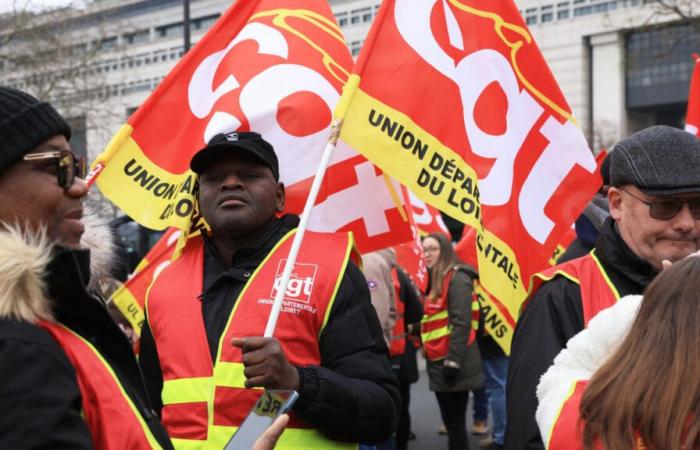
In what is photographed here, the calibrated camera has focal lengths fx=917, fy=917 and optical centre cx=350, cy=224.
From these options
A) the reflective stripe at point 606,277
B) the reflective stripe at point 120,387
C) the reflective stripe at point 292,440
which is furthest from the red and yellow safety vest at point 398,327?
the reflective stripe at point 120,387

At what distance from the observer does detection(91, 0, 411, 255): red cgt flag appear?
393 cm

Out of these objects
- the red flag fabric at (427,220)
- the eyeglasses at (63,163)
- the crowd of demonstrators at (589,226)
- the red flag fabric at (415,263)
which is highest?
the eyeglasses at (63,163)

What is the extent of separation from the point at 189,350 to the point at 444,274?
16.7 feet

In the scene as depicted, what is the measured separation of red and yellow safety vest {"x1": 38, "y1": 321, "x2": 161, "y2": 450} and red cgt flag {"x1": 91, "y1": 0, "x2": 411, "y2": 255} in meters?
1.99

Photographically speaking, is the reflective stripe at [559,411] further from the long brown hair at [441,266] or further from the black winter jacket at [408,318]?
the long brown hair at [441,266]

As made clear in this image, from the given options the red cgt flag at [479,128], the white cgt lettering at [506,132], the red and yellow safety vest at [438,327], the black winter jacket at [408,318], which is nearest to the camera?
the red cgt flag at [479,128]

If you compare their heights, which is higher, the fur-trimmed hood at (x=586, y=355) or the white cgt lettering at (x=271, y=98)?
the white cgt lettering at (x=271, y=98)

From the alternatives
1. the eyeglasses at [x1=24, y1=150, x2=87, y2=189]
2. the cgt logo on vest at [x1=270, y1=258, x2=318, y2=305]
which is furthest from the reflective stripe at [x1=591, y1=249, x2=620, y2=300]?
the eyeglasses at [x1=24, y1=150, x2=87, y2=189]

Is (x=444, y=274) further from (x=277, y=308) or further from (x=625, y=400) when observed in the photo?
(x=625, y=400)

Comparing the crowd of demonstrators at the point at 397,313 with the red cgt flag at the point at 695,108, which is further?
the crowd of demonstrators at the point at 397,313

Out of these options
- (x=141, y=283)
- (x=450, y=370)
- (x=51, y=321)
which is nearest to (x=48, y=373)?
(x=51, y=321)

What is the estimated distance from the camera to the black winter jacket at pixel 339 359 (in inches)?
117

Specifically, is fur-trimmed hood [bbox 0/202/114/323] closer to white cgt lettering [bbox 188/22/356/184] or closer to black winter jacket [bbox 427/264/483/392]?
white cgt lettering [bbox 188/22/356/184]

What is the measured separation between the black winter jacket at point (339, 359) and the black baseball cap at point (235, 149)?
26cm
